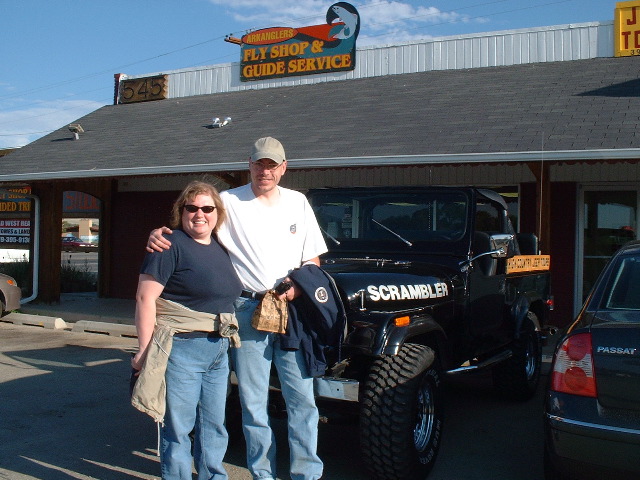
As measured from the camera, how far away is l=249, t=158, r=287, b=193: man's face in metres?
3.72

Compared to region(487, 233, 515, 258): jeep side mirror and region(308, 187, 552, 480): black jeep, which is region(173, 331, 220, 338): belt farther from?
region(487, 233, 515, 258): jeep side mirror

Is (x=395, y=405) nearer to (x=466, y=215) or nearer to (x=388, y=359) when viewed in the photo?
(x=388, y=359)

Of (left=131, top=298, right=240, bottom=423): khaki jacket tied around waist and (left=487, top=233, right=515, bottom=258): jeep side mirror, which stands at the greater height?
(left=487, top=233, right=515, bottom=258): jeep side mirror

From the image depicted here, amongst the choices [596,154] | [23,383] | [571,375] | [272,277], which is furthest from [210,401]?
[596,154]

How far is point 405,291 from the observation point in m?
4.41

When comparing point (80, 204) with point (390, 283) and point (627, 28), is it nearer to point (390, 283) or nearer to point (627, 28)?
point (627, 28)

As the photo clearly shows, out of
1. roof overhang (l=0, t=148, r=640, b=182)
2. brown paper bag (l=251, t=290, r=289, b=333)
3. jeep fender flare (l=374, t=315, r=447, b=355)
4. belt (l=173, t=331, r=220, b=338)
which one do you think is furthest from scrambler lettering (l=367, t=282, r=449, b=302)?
roof overhang (l=0, t=148, r=640, b=182)

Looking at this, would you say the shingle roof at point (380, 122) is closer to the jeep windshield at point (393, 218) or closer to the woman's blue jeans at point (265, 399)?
the jeep windshield at point (393, 218)

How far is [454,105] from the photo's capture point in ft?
37.4

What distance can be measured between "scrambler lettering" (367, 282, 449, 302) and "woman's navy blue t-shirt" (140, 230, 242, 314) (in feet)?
3.30

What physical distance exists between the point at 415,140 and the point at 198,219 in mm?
6817

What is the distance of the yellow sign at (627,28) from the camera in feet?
38.7

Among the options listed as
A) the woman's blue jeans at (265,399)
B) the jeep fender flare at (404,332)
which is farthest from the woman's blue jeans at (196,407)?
the jeep fender flare at (404,332)

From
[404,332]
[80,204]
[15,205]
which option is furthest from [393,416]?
[15,205]
